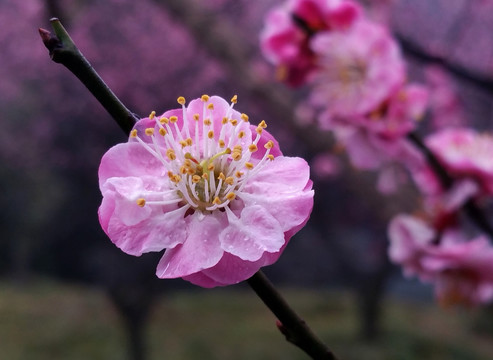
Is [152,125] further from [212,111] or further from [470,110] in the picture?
[470,110]

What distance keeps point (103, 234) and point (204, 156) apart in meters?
2.12

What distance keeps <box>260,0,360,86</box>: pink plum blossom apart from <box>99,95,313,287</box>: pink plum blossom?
1.41ft

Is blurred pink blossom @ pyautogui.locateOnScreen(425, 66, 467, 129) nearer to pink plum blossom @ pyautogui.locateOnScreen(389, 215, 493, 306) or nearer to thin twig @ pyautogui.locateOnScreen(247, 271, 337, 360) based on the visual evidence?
pink plum blossom @ pyautogui.locateOnScreen(389, 215, 493, 306)

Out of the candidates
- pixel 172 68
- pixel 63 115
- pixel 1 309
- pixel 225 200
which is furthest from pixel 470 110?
pixel 225 200

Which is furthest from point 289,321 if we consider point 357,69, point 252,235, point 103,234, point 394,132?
point 103,234

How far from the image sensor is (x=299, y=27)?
2.15 ft

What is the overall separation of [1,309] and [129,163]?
7.49 feet

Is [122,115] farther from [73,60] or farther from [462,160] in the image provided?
[462,160]

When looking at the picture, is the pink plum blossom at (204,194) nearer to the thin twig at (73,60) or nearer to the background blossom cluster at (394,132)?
the thin twig at (73,60)

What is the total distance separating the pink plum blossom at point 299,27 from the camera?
0.64 meters

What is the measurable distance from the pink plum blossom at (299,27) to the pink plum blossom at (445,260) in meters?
0.24

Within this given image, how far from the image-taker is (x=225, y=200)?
243mm

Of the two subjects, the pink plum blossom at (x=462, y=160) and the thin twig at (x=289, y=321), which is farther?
the pink plum blossom at (x=462, y=160)

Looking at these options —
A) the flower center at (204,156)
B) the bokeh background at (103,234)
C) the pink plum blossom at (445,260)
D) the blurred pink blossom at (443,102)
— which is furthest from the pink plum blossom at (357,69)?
the bokeh background at (103,234)
